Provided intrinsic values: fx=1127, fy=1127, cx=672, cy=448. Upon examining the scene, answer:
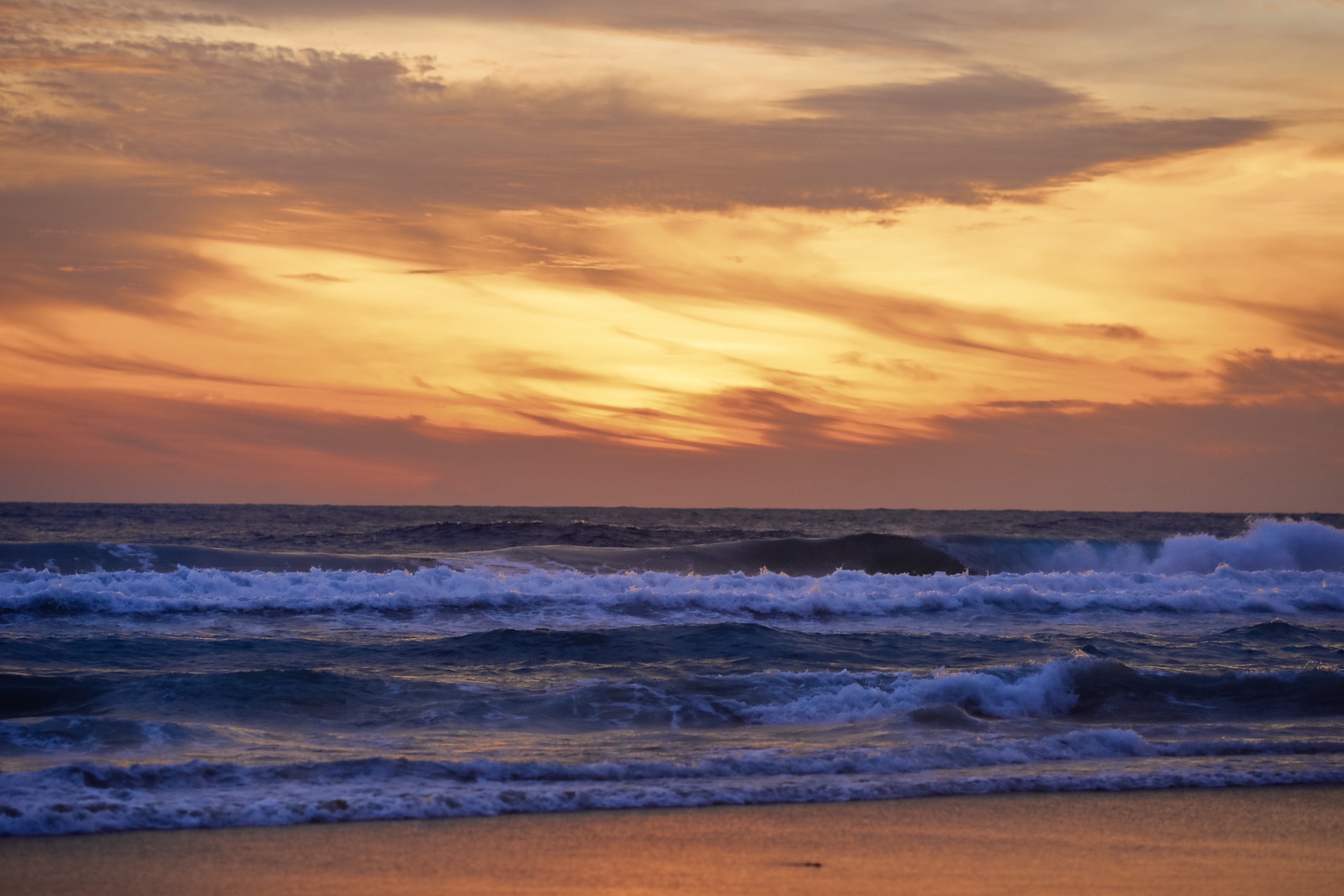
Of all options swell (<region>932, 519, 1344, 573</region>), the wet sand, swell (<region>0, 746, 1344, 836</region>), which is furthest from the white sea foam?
swell (<region>932, 519, 1344, 573</region>)

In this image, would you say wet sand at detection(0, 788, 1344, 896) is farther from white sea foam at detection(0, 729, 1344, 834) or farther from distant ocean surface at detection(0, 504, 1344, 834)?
distant ocean surface at detection(0, 504, 1344, 834)

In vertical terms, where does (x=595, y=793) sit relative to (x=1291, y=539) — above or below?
below

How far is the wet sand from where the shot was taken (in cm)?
601

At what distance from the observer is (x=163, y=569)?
2370cm

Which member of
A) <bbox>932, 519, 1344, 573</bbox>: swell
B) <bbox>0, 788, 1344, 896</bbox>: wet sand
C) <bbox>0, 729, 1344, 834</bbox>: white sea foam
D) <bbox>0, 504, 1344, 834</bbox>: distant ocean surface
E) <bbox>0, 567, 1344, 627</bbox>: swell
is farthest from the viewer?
<bbox>932, 519, 1344, 573</bbox>: swell

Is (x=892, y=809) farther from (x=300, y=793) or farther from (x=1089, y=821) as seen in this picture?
(x=300, y=793)

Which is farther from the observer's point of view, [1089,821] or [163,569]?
[163,569]

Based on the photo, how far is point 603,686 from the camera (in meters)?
11.2

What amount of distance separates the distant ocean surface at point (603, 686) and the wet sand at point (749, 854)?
13.4 inches

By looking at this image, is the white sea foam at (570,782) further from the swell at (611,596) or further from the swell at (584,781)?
the swell at (611,596)

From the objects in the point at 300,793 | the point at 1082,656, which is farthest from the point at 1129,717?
the point at 300,793

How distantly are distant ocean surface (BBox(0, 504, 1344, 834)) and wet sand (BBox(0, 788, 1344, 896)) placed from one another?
340mm

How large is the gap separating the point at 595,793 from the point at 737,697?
3.46 metres

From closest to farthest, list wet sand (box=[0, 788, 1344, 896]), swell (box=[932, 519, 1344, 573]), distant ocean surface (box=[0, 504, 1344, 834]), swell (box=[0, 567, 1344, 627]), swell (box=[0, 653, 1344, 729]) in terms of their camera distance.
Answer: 1. wet sand (box=[0, 788, 1344, 896])
2. distant ocean surface (box=[0, 504, 1344, 834])
3. swell (box=[0, 653, 1344, 729])
4. swell (box=[0, 567, 1344, 627])
5. swell (box=[932, 519, 1344, 573])
